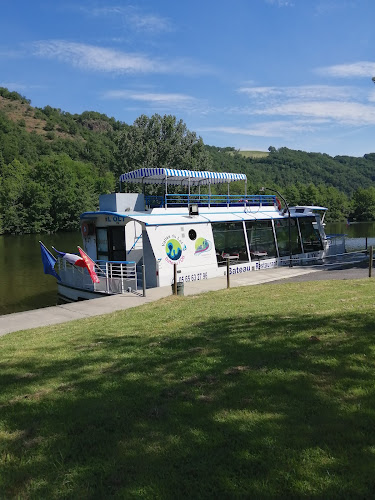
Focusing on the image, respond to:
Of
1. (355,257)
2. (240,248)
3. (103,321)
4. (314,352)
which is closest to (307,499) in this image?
(314,352)

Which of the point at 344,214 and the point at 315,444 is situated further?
the point at 344,214

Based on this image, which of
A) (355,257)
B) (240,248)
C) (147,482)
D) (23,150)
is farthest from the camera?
(23,150)

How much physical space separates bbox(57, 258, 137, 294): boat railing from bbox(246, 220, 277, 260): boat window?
244 inches

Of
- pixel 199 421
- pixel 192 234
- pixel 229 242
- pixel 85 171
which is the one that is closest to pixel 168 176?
pixel 192 234

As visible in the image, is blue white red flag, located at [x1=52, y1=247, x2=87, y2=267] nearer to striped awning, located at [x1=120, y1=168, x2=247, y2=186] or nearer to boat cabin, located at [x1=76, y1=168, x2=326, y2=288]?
boat cabin, located at [x1=76, y1=168, x2=326, y2=288]

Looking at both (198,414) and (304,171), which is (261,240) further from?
(304,171)

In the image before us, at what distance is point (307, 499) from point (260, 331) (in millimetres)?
3637

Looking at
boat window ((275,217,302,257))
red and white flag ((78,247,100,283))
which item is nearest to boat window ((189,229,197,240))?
red and white flag ((78,247,100,283))

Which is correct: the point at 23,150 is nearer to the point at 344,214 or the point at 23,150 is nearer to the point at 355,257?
the point at 344,214

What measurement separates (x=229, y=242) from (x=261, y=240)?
2.27 metres

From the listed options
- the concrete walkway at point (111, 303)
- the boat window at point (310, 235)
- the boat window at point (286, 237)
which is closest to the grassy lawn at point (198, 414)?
the concrete walkway at point (111, 303)

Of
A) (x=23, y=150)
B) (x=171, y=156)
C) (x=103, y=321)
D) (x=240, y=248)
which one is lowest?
(x=103, y=321)

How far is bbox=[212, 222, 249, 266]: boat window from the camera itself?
17219mm

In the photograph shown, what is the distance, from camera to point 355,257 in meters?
22.2
